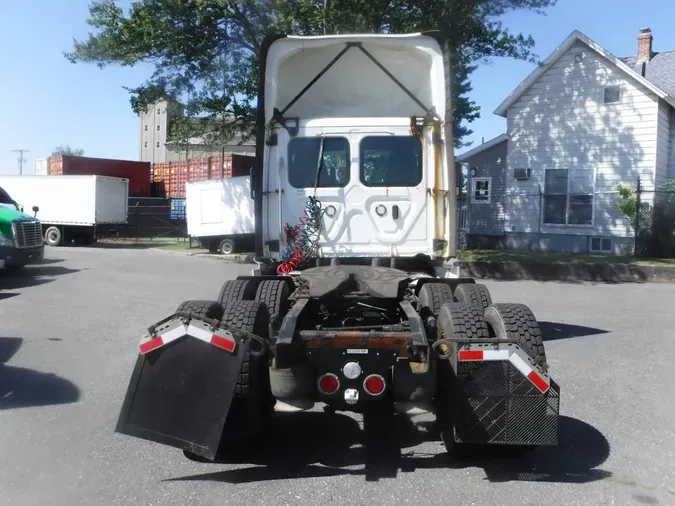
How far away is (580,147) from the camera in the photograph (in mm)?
23000

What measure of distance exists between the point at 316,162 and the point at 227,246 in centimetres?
1667

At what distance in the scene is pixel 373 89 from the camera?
8.07m

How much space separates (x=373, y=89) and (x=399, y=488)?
4934 mm

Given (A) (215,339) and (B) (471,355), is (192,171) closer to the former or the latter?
(A) (215,339)

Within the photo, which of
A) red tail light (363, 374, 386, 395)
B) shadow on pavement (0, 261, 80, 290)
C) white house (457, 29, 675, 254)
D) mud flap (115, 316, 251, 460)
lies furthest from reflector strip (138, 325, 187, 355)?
white house (457, 29, 675, 254)

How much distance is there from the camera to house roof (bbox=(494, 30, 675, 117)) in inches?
849

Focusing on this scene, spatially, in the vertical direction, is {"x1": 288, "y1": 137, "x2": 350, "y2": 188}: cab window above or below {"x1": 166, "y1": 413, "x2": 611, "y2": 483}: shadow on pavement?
above

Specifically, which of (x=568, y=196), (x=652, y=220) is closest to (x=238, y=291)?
(x=652, y=220)

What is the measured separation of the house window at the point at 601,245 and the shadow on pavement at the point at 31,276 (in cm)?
1536

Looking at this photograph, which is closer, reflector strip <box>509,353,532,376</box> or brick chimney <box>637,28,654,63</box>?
reflector strip <box>509,353,532,376</box>

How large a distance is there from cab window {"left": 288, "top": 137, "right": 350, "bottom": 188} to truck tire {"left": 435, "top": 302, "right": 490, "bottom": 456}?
118 inches

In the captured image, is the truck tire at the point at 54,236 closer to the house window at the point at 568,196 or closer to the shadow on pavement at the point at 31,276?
the shadow on pavement at the point at 31,276

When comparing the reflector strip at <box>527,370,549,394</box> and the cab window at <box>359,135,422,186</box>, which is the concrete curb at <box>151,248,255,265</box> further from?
the reflector strip at <box>527,370,549,394</box>

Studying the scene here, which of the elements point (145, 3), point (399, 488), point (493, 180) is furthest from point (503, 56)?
point (399, 488)
